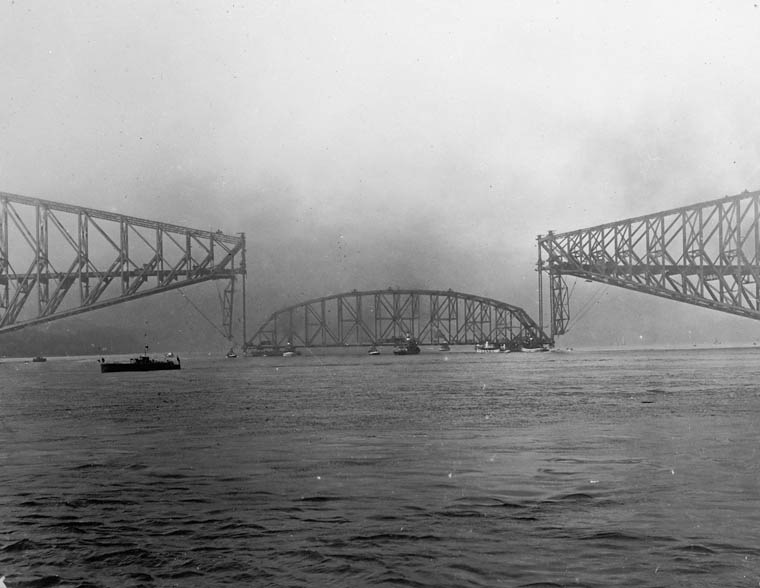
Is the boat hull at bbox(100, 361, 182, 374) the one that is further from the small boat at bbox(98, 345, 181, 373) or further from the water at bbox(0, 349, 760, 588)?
the water at bbox(0, 349, 760, 588)

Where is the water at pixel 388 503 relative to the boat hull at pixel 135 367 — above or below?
below

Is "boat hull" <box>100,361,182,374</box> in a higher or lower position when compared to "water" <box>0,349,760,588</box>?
higher

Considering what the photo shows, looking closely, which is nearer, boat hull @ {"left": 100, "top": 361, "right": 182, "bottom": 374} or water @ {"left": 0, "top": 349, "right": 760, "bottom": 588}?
water @ {"left": 0, "top": 349, "right": 760, "bottom": 588}

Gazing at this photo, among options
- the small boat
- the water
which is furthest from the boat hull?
the water

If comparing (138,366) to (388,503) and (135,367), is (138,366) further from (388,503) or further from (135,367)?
(388,503)

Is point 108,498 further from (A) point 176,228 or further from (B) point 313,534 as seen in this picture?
(A) point 176,228

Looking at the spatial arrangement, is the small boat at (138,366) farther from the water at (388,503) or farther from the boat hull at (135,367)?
the water at (388,503)

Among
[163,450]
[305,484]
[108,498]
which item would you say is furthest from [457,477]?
[163,450]

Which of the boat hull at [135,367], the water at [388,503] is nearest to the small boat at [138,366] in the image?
the boat hull at [135,367]
